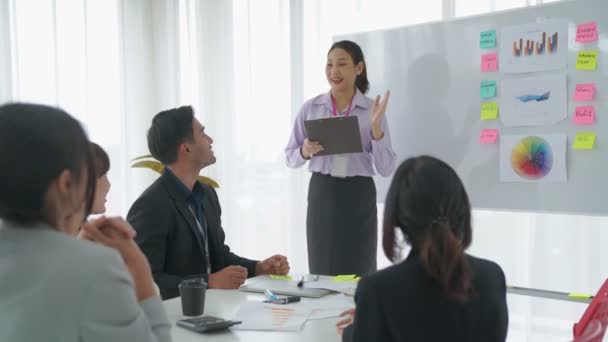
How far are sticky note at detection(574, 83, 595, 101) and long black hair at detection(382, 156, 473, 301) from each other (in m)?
1.82

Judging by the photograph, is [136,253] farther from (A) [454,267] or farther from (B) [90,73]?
(B) [90,73]

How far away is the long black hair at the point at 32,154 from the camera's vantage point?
0.97 meters

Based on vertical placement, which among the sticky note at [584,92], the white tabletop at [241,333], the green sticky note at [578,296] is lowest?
the green sticky note at [578,296]

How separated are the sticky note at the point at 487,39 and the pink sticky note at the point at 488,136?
0.42 m

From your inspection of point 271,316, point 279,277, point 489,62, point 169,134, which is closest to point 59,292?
point 271,316

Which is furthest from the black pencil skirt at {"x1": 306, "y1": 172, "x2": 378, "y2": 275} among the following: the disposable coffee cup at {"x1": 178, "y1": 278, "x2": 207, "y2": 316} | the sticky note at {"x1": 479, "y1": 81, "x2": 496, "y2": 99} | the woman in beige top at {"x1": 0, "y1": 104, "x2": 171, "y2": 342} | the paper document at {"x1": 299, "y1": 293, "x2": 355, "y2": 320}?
the woman in beige top at {"x1": 0, "y1": 104, "x2": 171, "y2": 342}

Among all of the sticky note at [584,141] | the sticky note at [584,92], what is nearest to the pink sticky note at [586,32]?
the sticky note at [584,92]

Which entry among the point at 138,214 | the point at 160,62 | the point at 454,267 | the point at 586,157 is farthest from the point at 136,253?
the point at 160,62

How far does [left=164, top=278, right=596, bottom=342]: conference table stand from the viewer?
60.3 inches

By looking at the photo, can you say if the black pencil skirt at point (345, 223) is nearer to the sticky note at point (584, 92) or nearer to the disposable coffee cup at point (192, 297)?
the sticky note at point (584, 92)

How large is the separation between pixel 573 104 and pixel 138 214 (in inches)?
79.2

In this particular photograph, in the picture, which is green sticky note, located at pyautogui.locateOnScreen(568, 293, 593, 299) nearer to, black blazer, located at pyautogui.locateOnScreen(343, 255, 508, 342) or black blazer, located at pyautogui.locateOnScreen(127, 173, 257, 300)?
black blazer, located at pyautogui.locateOnScreen(127, 173, 257, 300)

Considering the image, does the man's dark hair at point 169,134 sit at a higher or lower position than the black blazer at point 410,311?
higher

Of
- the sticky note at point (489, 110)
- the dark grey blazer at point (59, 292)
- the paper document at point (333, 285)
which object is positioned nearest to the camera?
the dark grey blazer at point (59, 292)
